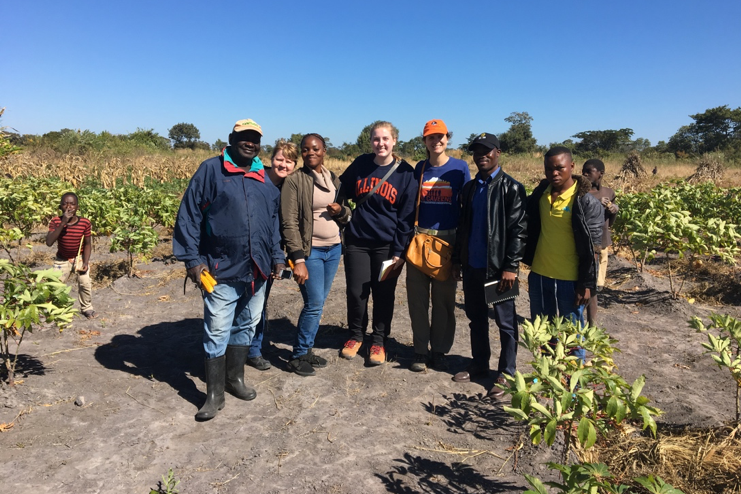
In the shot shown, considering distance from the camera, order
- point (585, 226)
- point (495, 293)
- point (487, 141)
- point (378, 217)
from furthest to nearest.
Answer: point (378, 217)
point (495, 293)
point (487, 141)
point (585, 226)

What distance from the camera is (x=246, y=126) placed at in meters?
2.99

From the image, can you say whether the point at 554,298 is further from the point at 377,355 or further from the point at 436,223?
the point at 377,355

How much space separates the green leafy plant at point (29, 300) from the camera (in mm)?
2977

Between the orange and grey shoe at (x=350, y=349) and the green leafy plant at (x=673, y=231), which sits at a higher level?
the green leafy plant at (x=673, y=231)

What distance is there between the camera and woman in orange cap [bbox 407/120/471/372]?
3596mm

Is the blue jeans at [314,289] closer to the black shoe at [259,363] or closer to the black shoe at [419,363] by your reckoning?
the black shoe at [259,363]

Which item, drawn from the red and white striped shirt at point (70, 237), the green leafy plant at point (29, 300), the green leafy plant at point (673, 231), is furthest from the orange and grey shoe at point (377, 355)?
the green leafy plant at point (673, 231)

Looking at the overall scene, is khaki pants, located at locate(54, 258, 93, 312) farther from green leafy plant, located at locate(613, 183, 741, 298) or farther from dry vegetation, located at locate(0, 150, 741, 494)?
green leafy plant, located at locate(613, 183, 741, 298)

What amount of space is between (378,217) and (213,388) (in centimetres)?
172

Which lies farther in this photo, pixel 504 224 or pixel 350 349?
pixel 350 349

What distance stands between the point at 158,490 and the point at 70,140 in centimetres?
2592

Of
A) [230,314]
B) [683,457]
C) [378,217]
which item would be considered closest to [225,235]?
[230,314]

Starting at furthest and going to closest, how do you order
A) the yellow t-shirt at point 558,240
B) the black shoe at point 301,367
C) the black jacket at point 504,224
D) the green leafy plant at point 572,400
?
the black shoe at point 301,367, the black jacket at point 504,224, the yellow t-shirt at point 558,240, the green leafy plant at point 572,400

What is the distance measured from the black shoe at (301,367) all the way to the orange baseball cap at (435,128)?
2.03 metres
